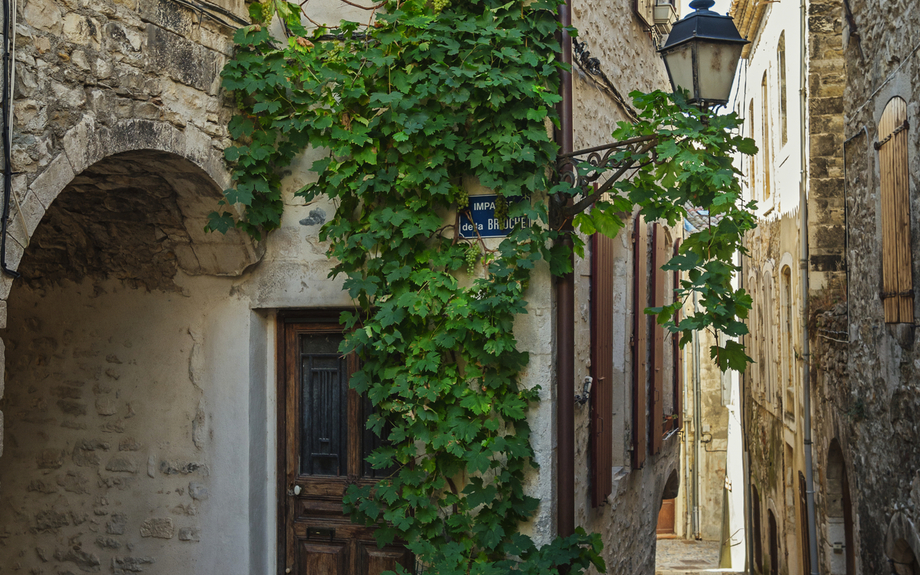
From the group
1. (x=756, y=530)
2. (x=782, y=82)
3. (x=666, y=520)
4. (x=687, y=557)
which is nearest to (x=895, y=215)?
(x=782, y=82)

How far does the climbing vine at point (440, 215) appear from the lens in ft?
13.5

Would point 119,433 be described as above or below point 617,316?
below

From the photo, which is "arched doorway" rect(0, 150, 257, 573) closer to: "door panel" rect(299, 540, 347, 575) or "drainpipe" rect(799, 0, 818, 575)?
"door panel" rect(299, 540, 347, 575)

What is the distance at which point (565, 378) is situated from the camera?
4406 mm

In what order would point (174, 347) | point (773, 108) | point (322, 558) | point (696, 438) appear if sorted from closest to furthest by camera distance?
point (322, 558), point (174, 347), point (773, 108), point (696, 438)

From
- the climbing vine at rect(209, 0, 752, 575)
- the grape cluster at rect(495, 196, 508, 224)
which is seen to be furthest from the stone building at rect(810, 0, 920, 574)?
the grape cluster at rect(495, 196, 508, 224)

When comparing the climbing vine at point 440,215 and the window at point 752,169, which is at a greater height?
the window at point 752,169

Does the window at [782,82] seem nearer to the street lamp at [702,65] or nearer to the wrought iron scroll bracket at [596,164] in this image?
the street lamp at [702,65]

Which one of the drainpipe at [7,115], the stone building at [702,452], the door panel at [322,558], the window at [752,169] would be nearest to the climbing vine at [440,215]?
the door panel at [322,558]

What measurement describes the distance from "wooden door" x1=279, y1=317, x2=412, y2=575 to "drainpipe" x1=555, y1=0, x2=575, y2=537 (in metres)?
1.17

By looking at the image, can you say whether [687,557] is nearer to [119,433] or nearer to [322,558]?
[322,558]

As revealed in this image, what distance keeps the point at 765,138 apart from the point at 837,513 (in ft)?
21.3

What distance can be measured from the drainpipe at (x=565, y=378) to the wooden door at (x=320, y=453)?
117 centimetres

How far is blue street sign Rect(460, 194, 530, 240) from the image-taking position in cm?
430
